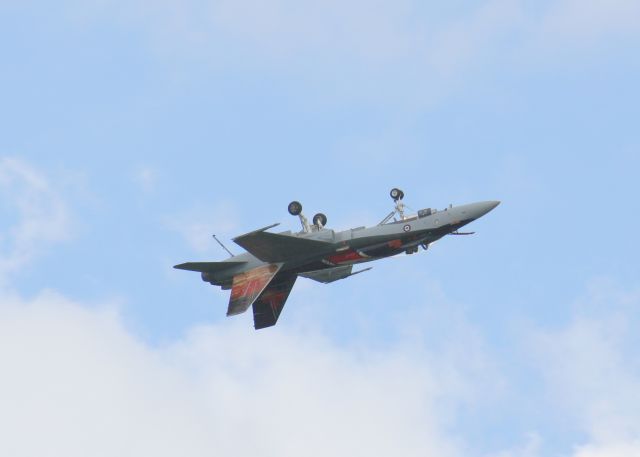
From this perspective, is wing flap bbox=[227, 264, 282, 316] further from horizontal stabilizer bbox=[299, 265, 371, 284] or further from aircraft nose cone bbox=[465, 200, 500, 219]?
aircraft nose cone bbox=[465, 200, 500, 219]

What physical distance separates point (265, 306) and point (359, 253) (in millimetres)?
7688

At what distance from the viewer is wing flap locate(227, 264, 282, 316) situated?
10850 cm

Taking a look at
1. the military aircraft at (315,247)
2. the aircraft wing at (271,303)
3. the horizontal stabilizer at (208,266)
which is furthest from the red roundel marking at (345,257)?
the horizontal stabilizer at (208,266)

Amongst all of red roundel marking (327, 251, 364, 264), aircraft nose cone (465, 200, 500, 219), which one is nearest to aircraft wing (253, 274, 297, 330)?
red roundel marking (327, 251, 364, 264)

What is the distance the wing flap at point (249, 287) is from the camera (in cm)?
10850

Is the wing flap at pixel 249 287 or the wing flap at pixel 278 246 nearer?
the wing flap at pixel 278 246

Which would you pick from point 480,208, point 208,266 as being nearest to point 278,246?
point 208,266

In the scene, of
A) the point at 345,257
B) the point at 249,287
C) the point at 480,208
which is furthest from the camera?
the point at 249,287

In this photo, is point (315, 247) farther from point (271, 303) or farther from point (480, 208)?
point (480, 208)

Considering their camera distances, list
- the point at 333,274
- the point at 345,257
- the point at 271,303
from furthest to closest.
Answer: the point at 333,274 → the point at 271,303 → the point at 345,257

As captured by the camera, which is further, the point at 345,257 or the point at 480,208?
the point at 345,257

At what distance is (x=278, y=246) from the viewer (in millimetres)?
107625

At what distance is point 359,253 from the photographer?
10862 centimetres

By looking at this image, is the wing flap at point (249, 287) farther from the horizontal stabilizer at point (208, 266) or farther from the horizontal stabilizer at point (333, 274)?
the horizontal stabilizer at point (333, 274)
